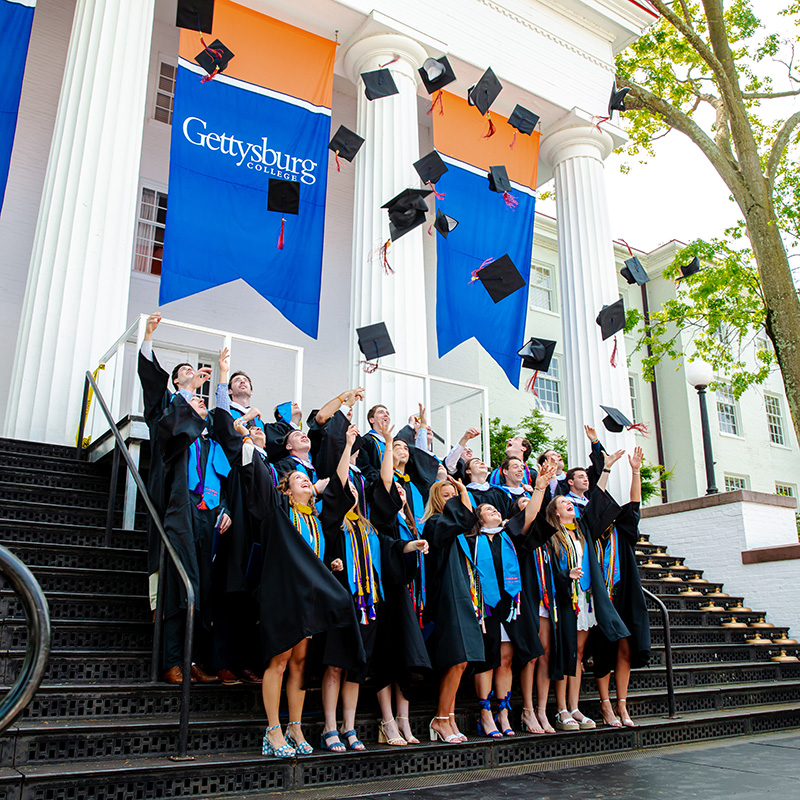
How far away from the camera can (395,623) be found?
4797 millimetres

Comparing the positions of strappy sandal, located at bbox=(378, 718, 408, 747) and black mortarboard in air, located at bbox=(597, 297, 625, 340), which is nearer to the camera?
strappy sandal, located at bbox=(378, 718, 408, 747)

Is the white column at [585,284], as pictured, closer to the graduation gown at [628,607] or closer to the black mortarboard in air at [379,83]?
the black mortarboard in air at [379,83]

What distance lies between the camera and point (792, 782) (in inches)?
165

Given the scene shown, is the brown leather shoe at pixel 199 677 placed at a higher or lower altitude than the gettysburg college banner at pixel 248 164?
lower

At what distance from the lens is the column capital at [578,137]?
39.6ft

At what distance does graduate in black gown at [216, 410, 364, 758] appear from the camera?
4117 mm

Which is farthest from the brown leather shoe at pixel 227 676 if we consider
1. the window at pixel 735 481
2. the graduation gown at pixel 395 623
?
the window at pixel 735 481

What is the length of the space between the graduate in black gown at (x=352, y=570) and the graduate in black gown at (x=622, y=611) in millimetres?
1751

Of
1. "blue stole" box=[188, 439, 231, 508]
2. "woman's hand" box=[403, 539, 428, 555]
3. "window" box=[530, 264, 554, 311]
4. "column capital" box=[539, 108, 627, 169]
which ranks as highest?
"window" box=[530, 264, 554, 311]

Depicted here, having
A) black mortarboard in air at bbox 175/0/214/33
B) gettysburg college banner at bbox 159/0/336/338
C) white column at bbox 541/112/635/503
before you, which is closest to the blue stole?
gettysburg college banner at bbox 159/0/336/338

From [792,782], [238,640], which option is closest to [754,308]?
[792,782]

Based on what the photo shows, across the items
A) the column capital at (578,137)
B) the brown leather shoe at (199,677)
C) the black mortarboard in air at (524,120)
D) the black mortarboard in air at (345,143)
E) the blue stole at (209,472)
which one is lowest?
the brown leather shoe at (199,677)

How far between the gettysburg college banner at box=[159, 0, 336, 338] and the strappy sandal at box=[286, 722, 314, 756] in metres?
4.60

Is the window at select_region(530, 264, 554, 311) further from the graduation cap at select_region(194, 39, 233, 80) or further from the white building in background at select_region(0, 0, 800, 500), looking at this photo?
the graduation cap at select_region(194, 39, 233, 80)
